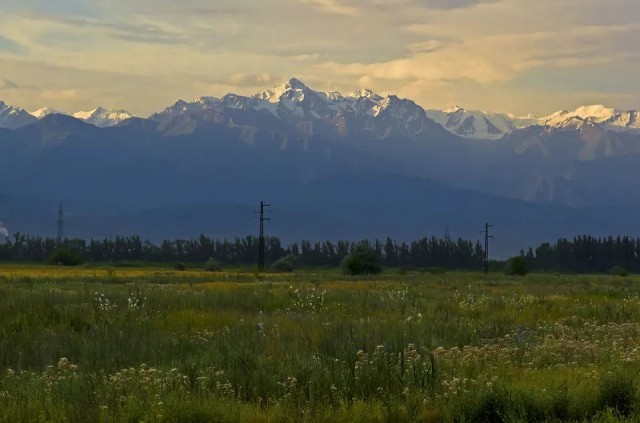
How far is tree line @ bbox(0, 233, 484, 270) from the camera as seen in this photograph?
152125mm

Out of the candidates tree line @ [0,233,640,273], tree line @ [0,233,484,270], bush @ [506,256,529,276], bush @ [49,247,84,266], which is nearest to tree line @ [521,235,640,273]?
tree line @ [0,233,640,273]

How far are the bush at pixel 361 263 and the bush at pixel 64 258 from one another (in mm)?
37833

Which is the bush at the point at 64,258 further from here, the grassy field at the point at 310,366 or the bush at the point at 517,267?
the grassy field at the point at 310,366

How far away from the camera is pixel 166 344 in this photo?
16.8 metres

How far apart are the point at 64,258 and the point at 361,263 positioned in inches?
1633

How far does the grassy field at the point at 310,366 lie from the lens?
36.9 feet

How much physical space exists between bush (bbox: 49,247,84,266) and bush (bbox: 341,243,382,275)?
37.8 metres

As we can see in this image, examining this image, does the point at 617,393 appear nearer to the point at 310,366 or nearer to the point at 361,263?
the point at 310,366

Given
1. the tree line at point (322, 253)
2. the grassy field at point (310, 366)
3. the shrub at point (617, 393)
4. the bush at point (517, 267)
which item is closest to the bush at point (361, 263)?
the bush at point (517, 267)

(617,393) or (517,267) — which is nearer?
(617,393)

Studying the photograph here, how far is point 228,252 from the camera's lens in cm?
16388

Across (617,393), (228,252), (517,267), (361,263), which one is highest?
(228,252)

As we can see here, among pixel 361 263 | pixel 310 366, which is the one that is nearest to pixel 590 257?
pixel 361 263

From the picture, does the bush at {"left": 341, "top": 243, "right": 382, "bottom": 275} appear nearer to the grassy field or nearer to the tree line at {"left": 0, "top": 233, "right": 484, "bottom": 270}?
the tree line at {"left": 0, "top": 233, "right": 484, "bottom": 270}
